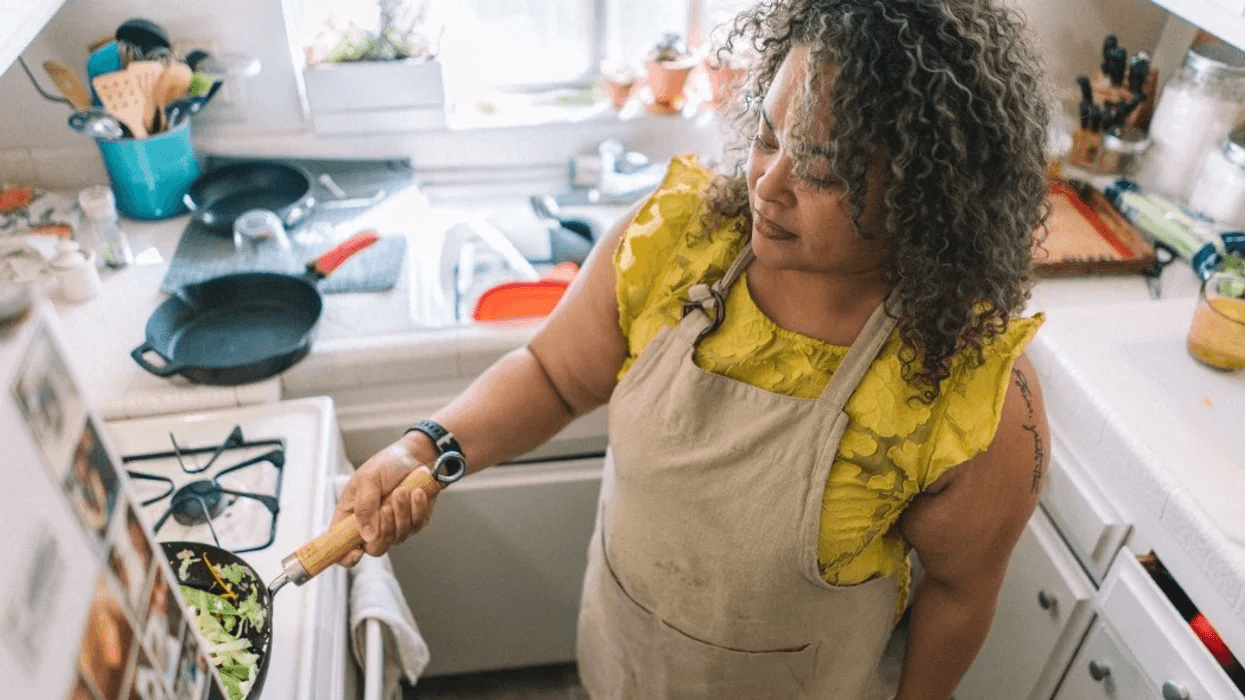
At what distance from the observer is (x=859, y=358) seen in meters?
0.86

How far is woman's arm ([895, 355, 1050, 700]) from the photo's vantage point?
33.3 inches

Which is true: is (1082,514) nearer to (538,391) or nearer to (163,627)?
(538,391)

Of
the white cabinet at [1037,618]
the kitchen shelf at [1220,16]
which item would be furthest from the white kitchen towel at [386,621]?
the kitchen shelf at [1220,16]

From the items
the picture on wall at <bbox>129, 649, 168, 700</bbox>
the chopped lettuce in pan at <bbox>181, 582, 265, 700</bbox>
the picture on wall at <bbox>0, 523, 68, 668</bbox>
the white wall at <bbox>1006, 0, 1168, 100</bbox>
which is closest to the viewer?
the picture on wall at <bbox>0, 523, 68, 668</bbox>

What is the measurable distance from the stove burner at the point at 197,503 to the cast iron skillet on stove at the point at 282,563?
182 mm

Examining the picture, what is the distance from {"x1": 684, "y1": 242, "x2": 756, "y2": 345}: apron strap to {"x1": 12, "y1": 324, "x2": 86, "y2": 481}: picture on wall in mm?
607

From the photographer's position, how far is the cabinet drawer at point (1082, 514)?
1.21 meters

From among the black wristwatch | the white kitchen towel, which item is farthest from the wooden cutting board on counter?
the white kitchen towel

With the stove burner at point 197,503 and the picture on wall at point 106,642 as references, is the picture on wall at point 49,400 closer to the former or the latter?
the picture on wall at point 106,642

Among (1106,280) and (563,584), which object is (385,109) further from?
(1106,280)

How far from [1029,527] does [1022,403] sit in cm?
58

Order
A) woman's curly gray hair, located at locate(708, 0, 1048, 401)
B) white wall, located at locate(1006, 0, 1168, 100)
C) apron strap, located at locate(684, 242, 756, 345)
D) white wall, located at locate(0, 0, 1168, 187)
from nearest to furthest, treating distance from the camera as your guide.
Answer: woman's curly gray hair, located at locate(708, 0, 1048, 401) < apron strap, located at locate(684, 242, 756, 345) < white wall, located at locate(0, 0, 1168, 187) < white wall, located at locate(1006, 0, 1168, 100)

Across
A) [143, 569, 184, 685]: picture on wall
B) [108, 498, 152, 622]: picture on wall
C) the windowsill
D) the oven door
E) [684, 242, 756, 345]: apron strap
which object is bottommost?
the oven door

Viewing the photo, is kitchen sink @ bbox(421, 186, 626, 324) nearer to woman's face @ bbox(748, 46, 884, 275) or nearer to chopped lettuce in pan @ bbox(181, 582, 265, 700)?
chopped lettuce in pan @ bbox(181, 582, 265, 700)
